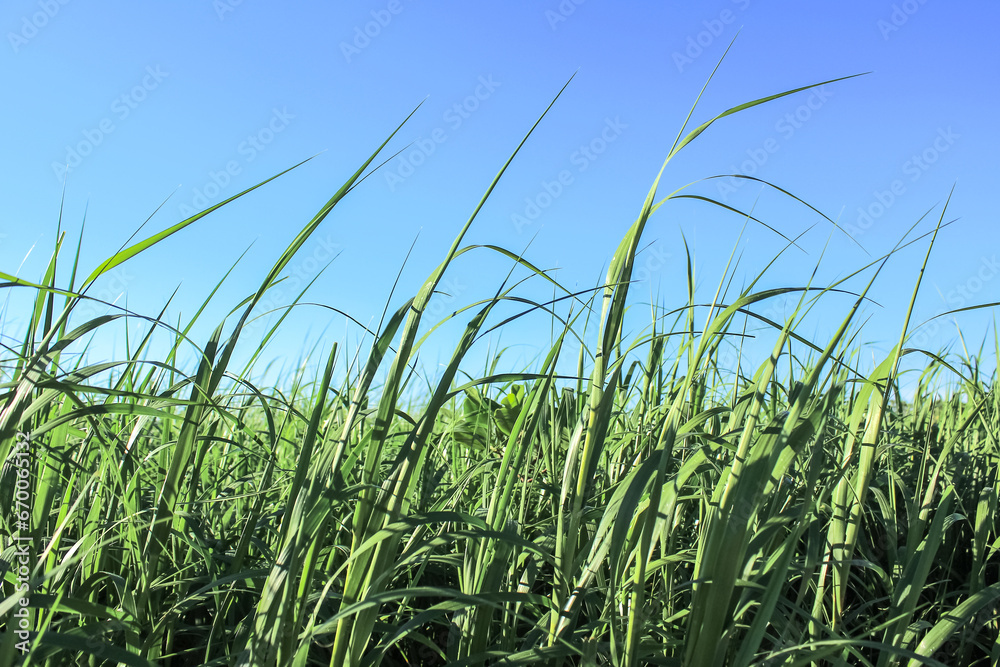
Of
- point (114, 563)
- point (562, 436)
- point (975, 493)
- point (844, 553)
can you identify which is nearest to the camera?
point (844, 553)

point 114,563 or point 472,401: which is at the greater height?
point 472,401

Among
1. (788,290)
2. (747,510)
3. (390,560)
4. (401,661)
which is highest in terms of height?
(788,290)

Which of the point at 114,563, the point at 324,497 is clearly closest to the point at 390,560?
the point at 324,497

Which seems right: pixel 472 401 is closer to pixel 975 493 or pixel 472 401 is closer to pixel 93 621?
pixel 93 621

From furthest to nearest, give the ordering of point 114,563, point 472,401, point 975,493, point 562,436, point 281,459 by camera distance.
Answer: point 281,459 → point 472,401 → point 562,436 → point 975,493 → point 114,563

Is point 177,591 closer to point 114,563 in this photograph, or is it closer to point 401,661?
point 114,563

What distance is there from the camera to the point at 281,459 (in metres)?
2.21

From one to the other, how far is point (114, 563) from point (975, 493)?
2.05 m

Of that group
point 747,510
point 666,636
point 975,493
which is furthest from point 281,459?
point 975,493

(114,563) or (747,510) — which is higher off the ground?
(747,510)

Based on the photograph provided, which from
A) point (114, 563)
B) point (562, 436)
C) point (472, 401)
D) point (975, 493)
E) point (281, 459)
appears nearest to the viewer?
point (114, 563)

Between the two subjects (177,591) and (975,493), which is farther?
(975,493)

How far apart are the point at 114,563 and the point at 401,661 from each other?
1.95ft

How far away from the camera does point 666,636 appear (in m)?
0.98
